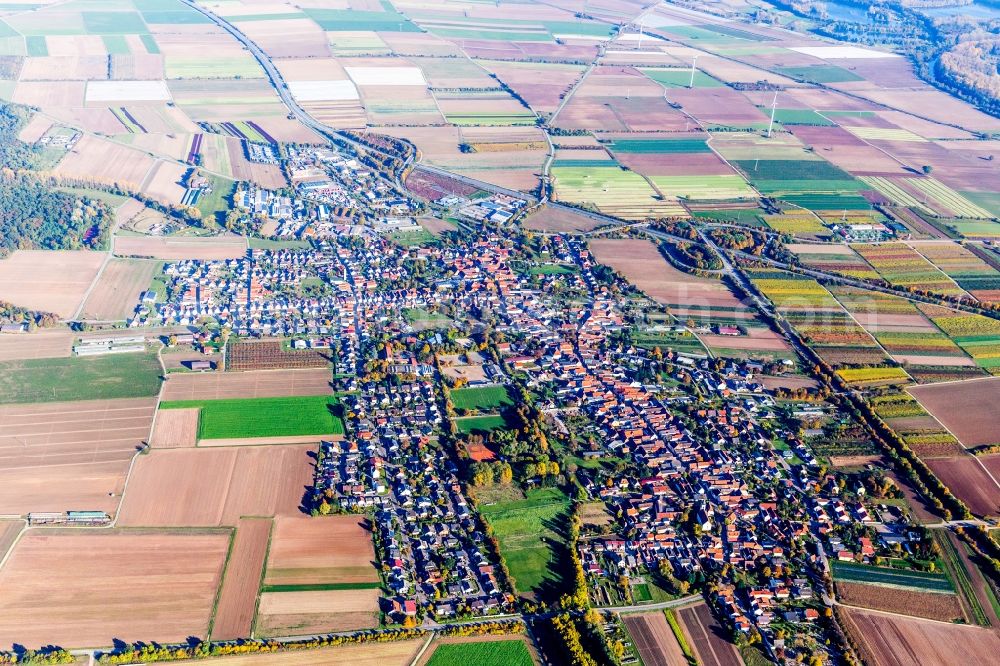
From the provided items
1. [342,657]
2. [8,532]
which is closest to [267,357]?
[8,532]

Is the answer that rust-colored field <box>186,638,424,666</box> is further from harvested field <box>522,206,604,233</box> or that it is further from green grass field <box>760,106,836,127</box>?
green grass field <box>760,106,836,127</box>

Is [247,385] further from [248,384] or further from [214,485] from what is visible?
[214,485]

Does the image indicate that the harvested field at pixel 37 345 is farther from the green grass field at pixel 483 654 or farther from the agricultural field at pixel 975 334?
the agricultural field at pixel 975 334

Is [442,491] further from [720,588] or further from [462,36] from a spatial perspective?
[462,36]

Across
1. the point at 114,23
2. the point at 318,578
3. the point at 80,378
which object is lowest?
the point at 318,578

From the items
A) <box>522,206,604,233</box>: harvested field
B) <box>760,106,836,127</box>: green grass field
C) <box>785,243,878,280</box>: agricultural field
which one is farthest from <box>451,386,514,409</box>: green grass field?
<box>760,106,836,127</box>: green grass field

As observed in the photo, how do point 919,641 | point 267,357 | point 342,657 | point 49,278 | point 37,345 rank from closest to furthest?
1. point 342,657
2. point 919,641
3. point 267,357
4. point 37,345
5. point 49,278
